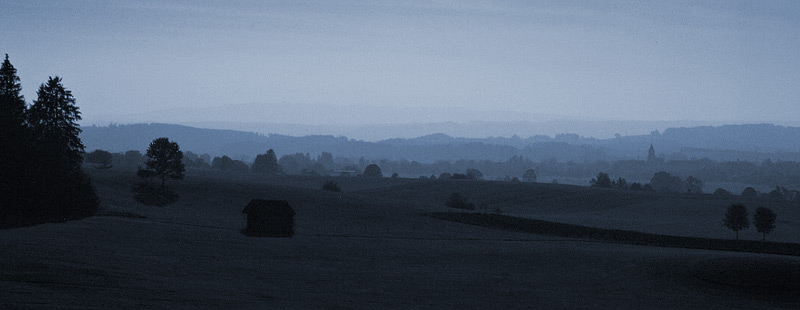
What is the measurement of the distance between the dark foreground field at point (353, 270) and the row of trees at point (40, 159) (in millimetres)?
2986

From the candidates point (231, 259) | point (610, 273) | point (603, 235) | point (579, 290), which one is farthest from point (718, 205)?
point (231, 259)

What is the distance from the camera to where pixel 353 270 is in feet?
101

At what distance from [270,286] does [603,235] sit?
112ft

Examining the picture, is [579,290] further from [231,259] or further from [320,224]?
[320,224]

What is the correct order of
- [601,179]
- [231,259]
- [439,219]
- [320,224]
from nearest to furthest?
[231,259]
[320,224]
[439,219]
[601,179]

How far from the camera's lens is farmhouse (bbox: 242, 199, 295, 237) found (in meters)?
45.7

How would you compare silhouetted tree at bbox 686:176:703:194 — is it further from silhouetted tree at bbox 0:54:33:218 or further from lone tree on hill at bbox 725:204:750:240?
silhouetted tree at bbox 0:54:33:218

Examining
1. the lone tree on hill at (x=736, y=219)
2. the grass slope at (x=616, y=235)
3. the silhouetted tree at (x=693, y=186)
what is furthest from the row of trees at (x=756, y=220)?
the silhouetted tree at (x=693, y=186)

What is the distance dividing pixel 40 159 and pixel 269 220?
14.9 metres

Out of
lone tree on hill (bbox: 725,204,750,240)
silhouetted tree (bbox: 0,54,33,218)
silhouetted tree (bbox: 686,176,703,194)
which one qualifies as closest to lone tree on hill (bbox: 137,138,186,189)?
silhouetted tree (bbox: 0,54,33,218)

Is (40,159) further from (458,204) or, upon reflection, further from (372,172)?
(372,172)

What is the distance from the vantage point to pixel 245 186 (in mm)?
85500

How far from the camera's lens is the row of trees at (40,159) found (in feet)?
129

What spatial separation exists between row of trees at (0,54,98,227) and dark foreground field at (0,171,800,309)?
9.80 feet
